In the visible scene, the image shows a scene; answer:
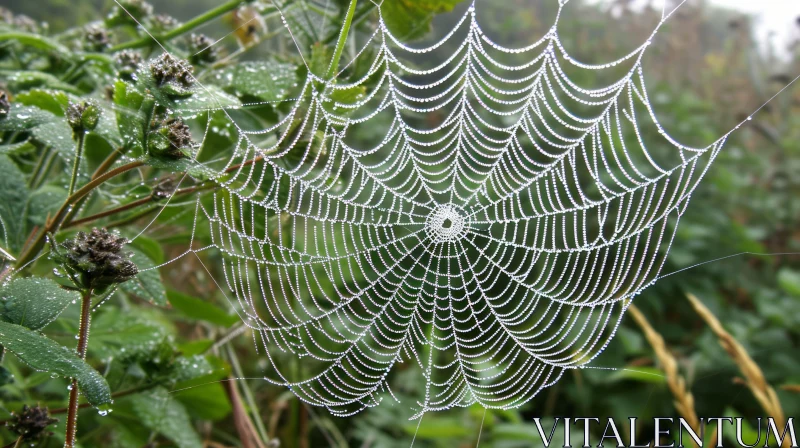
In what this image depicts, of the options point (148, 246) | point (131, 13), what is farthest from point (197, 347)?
point (131, 13)

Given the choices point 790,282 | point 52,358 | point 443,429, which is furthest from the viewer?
point 790,282

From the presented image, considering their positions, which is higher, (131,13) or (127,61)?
(131,13)

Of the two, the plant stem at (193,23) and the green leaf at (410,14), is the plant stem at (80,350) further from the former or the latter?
the green leaf at (410,14)

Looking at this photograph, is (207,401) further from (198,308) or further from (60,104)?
(60,104)

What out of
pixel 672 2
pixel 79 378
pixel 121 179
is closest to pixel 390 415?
pixel 121 179

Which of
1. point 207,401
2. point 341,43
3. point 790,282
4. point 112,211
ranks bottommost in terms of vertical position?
point 207,401

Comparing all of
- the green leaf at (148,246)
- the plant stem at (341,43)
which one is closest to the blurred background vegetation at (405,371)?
the green leaf at (148,246)

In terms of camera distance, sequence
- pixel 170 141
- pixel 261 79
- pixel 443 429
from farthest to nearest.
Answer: pixel 443 429 < pixel 261 79 < pixel 170 141
